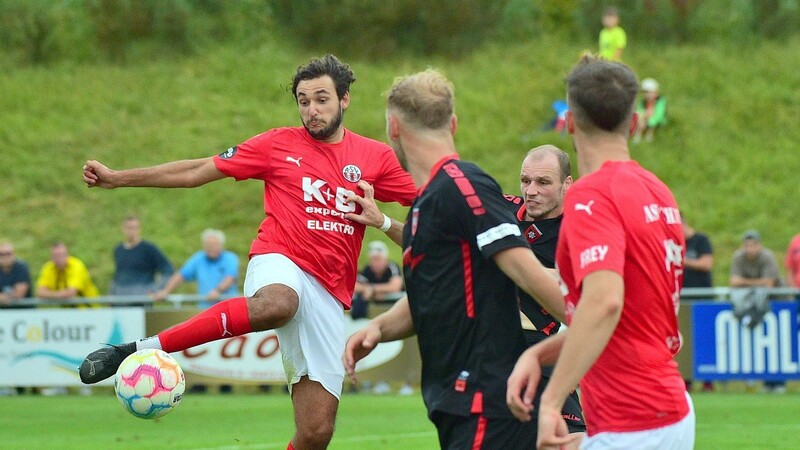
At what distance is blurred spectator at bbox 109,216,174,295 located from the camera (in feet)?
58.1

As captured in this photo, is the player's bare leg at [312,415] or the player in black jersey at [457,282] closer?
the player in black jersey at [457,282]

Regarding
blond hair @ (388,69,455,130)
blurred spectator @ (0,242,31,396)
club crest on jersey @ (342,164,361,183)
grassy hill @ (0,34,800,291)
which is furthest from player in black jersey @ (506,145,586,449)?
grassy hill @ (0,34,800,291)

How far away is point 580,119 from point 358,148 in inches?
133

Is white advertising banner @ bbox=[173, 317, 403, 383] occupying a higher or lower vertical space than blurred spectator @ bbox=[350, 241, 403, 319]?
lower

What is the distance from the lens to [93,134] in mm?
28281

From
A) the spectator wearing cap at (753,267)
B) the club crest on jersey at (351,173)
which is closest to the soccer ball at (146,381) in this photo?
the club crest on jersey at (351,173)

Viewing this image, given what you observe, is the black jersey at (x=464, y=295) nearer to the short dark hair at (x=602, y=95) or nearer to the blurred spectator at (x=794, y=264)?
the short dark hair at (x=602, y=95)

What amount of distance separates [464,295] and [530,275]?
29cm

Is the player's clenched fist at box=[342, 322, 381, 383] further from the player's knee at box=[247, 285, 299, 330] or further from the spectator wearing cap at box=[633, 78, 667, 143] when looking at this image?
the spectator wearing cap at box=[633, 78, 667, 143]

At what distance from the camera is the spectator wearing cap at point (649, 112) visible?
85.8 ft

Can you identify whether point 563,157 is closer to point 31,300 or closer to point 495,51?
point 31,300

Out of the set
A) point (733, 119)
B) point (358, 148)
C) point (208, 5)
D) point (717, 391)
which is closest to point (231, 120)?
point (208, 5)

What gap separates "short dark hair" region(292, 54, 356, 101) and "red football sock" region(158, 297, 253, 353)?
1258 mm

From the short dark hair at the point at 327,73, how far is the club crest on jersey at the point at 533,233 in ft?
5.15
